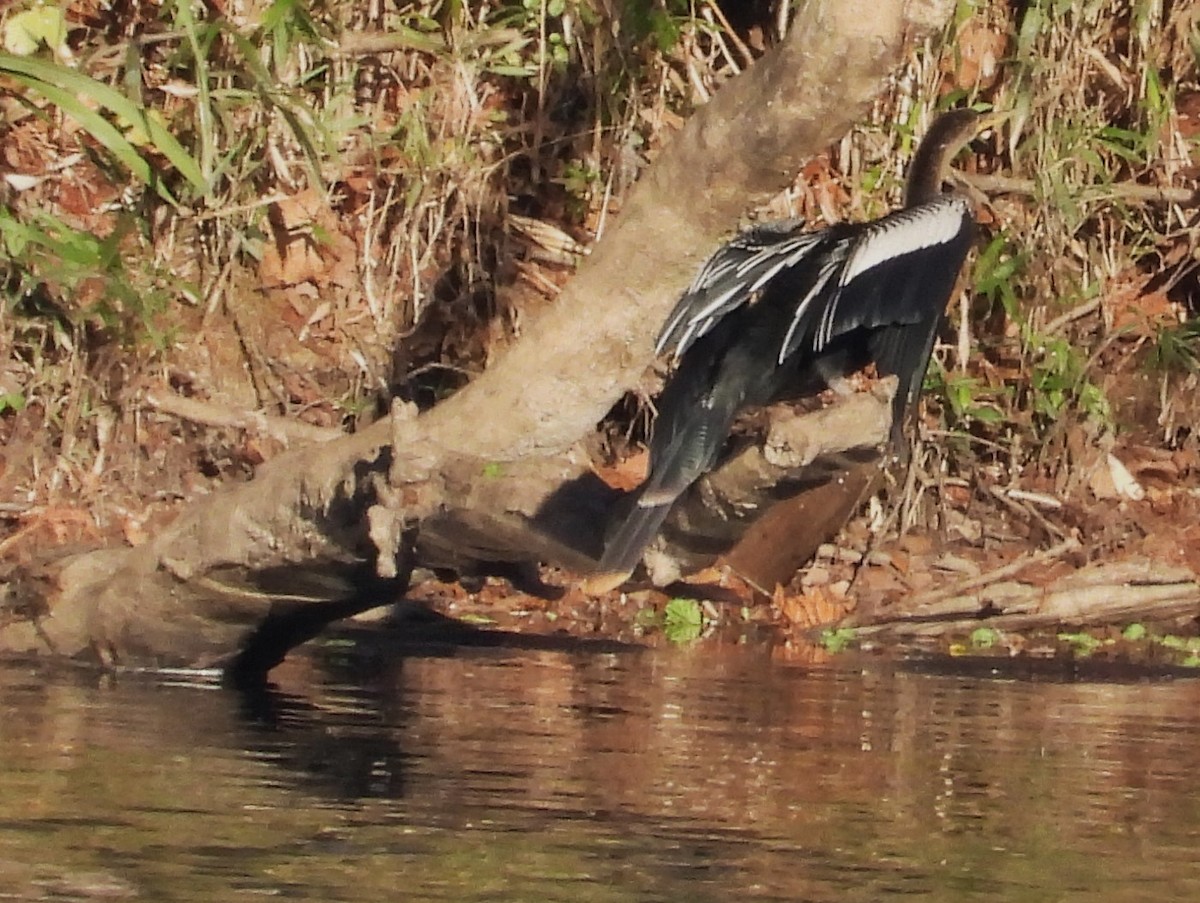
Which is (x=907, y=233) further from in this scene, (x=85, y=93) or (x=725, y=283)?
(x=85, y=93)

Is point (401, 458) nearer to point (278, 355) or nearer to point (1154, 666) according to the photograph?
point (1154, 666)

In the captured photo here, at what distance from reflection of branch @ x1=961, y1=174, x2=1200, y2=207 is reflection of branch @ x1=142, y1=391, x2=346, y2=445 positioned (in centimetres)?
213

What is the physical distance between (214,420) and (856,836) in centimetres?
335

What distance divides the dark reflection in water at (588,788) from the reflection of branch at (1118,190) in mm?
2131

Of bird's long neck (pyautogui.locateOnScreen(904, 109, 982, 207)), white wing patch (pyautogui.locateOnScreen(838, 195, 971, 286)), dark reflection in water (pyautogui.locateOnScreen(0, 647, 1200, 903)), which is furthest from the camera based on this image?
bird's long neck (pyautogui.locateOnScreen(904, 109, 982, 207))

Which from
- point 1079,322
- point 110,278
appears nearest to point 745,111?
point 110,278

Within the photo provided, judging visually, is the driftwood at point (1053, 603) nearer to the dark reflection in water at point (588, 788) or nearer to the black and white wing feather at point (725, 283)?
the dark reflection in water at point (588, 788)

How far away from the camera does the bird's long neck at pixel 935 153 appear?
556cm

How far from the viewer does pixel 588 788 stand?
336 cm

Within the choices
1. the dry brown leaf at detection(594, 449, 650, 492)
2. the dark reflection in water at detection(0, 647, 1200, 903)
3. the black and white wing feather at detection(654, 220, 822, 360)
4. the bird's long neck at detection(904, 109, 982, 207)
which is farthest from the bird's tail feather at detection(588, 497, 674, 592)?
the dry brown leaf at detection(594, 449, 650, 492)

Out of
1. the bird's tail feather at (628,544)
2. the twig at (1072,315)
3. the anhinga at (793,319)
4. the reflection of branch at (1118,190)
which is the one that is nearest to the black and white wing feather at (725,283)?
the anhinga at (793,319)

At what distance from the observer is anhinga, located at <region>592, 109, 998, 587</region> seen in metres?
4.27

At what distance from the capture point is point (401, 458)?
10.9 feet

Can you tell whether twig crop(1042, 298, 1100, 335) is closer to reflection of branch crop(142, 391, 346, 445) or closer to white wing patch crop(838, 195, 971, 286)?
white wing patch crop(838, 195, 971, 286)
